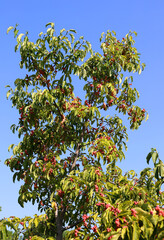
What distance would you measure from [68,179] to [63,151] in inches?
93.8

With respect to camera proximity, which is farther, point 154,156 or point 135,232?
point 154,156

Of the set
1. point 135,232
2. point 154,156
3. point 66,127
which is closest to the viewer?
point 135,232

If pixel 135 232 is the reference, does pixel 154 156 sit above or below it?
above

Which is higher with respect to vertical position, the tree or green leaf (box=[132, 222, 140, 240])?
the tree

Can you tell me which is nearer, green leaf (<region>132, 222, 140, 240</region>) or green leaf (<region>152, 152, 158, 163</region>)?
Result: green leaf (<region>132, 222, 140, 240</region>)

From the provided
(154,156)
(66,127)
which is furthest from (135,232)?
(66,127)

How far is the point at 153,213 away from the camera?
173 inches

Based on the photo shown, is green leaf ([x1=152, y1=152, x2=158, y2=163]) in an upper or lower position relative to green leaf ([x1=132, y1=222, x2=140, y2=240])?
upper

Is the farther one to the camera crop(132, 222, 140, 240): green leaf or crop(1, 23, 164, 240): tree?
crop(1, 23, 164, 240): tree

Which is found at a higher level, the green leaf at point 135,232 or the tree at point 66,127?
the tree at point 66,127

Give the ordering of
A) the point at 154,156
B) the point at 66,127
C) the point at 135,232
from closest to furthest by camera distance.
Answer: the point at 135,232
the point at 154,156
the point at 66,127

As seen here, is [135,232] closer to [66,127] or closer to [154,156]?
[154,156]

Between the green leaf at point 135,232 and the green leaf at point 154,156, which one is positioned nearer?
the green leaf at point 135,232

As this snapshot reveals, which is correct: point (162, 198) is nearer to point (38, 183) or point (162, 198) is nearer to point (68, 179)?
point (68, 179)
